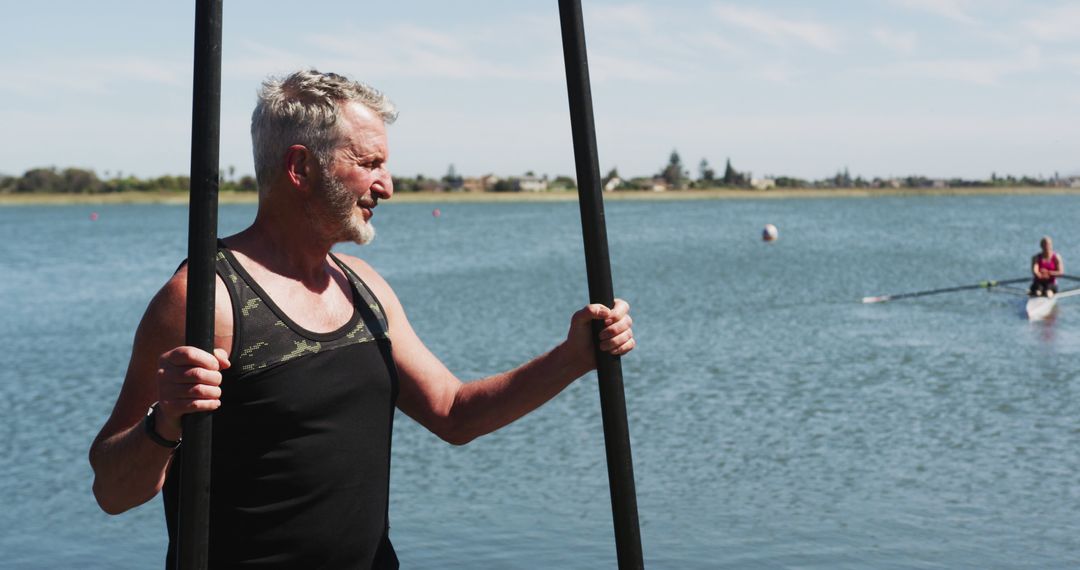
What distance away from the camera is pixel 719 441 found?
1485 cm

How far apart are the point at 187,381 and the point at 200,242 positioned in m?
0.28

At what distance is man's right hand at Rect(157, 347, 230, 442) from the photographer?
7.98ft

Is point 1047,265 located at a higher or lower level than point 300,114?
lower

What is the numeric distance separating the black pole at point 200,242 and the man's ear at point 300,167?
0.57m

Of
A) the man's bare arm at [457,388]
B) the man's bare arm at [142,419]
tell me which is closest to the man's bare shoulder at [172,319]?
the man's bare arm at [142,419]

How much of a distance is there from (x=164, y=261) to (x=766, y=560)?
1921 inches

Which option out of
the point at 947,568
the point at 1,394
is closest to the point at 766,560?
the point at 947,568

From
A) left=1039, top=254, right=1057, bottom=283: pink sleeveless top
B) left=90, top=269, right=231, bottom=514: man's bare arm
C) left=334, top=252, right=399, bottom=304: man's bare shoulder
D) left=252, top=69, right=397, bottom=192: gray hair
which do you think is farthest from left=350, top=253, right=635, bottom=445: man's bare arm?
left=1039, top=254, right=1057, bottom=283: pink sleeveless top

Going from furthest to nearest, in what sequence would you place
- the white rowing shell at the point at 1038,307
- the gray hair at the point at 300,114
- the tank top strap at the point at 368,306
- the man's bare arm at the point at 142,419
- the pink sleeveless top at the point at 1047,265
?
the pink sleeveless top at the point at 1047,265
the white rowing shell at the point at 1038,307
the tank top strap at the point at 368,306
the gray hair at the point at 300,114
the man's bare arm at the point at 142,419

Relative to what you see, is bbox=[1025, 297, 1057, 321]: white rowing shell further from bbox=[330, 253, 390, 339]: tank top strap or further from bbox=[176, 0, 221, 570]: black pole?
bbox=[176, 0, 221, 570]: black pole

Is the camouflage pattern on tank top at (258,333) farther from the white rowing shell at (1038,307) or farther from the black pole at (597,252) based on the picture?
the white rowing shell at (1038,307)

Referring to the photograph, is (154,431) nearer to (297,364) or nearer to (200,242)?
(297,364)

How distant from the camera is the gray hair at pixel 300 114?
116 inches

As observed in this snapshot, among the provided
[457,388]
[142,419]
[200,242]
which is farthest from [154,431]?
[457,388]
